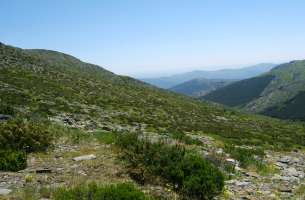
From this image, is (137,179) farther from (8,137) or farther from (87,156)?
(8,137)

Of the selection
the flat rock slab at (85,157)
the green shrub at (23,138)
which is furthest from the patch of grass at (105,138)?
the flat rock slab at (85,157)

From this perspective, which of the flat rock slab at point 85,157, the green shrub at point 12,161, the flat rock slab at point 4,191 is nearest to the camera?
the flat rock slab at point 4,191

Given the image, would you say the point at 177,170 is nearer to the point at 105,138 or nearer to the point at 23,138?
the point at 23,138

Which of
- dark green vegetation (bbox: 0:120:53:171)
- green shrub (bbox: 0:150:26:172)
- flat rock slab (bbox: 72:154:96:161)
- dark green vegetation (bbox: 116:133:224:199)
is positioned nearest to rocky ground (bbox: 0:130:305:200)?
flat rock slab (bbox: 72:154:96:161)

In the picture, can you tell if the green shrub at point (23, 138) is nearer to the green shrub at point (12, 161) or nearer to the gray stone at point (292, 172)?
the green shrub at point (12, 161)

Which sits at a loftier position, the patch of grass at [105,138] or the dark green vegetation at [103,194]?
the dark green vegetation at [103,194]

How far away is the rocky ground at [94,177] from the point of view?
11312 millimetres

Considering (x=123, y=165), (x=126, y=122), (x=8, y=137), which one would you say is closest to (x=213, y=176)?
(x=123, y=165)

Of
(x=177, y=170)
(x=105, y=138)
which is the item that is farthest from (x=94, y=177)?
(x=105, y=138)

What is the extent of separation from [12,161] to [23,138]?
3.11 m

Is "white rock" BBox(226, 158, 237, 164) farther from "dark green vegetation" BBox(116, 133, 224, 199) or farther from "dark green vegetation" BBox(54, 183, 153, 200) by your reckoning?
"dark green vegetation" BBox(54, 183, 153, 200)

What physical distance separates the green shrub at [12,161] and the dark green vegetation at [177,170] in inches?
141

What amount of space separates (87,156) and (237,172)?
6540mm

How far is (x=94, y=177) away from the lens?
12453 mm
